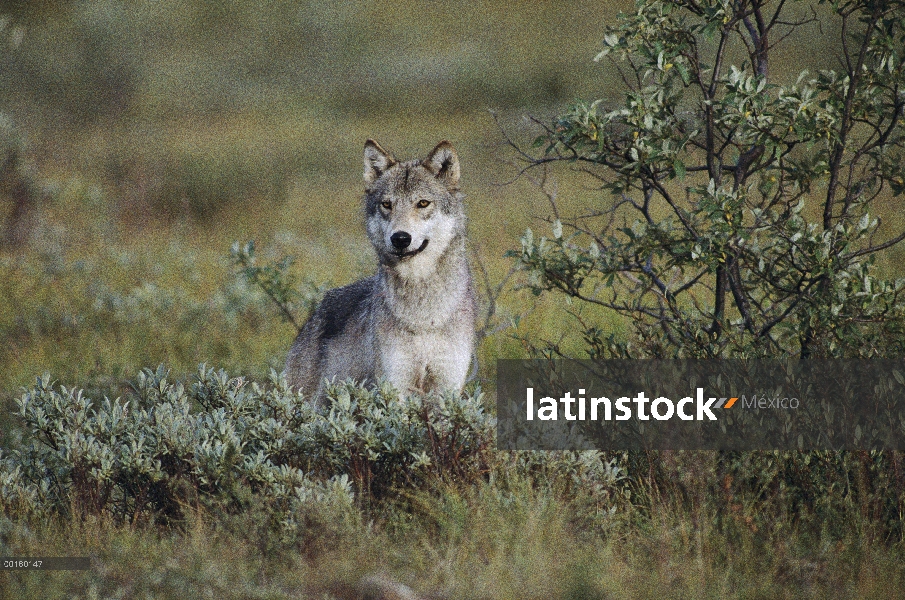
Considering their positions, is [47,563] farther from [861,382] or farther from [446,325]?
[861,382]

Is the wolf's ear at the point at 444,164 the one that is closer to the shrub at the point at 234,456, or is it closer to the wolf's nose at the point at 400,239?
the wolf's nose at the point at 400,239

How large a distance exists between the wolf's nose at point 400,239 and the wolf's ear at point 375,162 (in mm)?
799

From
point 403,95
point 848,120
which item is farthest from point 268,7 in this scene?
point 848,120

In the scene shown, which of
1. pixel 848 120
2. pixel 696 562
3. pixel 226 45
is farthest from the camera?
pixel 226 45

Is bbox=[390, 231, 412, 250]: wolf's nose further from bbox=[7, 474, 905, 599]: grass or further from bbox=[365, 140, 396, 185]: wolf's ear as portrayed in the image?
bbox=[7, 474, 905, 599]: grass

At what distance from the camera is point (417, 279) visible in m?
7.06

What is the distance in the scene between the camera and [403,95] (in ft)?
87.9

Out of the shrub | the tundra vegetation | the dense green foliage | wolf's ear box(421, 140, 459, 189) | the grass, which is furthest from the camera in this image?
wolf's ear box(421, 140, 459, 189)

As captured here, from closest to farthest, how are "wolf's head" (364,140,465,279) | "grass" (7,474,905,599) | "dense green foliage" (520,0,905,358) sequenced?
"grass" (7,474,905,599) → "dense green foliage" (520,0,905,358) → "wolf's head" (364,140,465,279)

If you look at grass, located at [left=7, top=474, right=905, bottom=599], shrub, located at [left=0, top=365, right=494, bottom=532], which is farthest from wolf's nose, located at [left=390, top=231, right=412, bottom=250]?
grass, located at [left=7, top=474, right=905, bottom=599]

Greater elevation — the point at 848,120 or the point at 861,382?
the point at 848,120

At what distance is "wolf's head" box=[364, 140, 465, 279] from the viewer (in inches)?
271

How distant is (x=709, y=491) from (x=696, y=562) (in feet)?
3.04

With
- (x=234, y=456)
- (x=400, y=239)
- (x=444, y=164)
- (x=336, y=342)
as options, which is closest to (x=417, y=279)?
(x=400, y=239)
